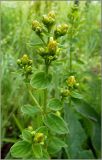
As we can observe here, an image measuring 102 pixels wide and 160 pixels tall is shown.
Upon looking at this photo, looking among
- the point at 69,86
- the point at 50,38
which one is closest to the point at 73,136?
the point at 69,86

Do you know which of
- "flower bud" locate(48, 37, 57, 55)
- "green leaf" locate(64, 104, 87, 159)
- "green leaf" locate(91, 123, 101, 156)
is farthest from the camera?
"green leaf" locate(91, 123, 101, 156)

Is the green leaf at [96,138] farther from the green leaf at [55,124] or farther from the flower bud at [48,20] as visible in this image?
the flower bud at [48,20]

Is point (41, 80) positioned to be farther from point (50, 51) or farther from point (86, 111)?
point (86, 111)

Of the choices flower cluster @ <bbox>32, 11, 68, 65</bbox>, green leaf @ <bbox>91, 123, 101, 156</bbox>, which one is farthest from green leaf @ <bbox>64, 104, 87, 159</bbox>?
flower cluster @ <bbox>32, 11, 68, 65</bbox>

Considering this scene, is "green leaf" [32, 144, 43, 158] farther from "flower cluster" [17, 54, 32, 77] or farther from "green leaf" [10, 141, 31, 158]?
"flower cluster" [17, 54, 32, 77]

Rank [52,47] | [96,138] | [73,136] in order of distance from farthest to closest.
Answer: [96,138] < [73,136] < [52,47]

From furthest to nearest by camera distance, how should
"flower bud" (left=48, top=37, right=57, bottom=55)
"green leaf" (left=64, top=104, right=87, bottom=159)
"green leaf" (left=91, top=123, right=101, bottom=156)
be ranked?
"green leaf" (left=91, top=123, right=101, bottom=156) < "green leaf" (left=64, top=104, right=87, bottom=159) < "flower bud" (left=48, top=37, right=57, bottom=55)
